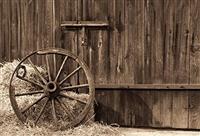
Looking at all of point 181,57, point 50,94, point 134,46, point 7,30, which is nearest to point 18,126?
point 50,94

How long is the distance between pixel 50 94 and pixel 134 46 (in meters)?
1.51

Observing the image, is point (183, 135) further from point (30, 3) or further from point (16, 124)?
point (30, 3)

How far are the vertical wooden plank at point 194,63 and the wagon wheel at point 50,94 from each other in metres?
1.57

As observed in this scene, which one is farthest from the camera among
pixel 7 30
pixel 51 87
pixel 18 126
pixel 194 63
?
pixel 7 30

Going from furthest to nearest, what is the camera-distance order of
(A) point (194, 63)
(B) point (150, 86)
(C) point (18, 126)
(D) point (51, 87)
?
(B) point (150, 86) → (A) point (194, 63) → (D) point (51, 87) → (C) point (18, 126)

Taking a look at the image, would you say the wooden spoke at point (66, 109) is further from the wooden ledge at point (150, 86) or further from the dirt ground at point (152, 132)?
the dirt ground at point (152, 132)

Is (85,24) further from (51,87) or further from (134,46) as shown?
(51,87)

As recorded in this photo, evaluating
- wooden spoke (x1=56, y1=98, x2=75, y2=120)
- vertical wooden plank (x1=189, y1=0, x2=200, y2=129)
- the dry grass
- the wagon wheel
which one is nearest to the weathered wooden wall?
vertical wooden plank (x1=189, y1=0, x2=200, y2=129)

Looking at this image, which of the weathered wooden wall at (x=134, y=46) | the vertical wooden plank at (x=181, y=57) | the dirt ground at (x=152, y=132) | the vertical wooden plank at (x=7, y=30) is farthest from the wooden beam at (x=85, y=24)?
the dirt ground at (x=152, y=132)

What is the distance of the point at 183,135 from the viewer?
5879mm

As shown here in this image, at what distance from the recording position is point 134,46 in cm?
614

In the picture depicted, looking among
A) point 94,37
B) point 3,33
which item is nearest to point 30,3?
point 3,33

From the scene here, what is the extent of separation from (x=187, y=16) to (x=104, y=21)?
128 centimetres

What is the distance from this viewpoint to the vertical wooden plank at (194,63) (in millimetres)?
5961
